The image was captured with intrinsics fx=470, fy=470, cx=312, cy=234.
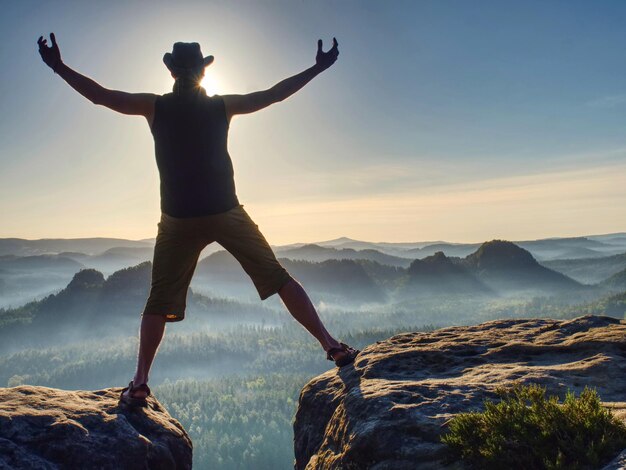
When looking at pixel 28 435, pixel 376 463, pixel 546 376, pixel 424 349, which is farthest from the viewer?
pixel 424 349

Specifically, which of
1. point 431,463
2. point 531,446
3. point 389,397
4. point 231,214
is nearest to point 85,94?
point 231,214

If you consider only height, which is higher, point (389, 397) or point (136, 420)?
point (389, 397)

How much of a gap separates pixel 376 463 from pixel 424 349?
3522mm

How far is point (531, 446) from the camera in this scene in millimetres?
4051

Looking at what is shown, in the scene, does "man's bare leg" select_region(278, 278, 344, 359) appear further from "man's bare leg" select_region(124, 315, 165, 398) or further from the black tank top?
"man's bare leg" select_region(124, 315, 165, 398)

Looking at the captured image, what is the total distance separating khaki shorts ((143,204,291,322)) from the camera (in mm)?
7438

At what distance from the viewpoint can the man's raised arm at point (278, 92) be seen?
7.61 m

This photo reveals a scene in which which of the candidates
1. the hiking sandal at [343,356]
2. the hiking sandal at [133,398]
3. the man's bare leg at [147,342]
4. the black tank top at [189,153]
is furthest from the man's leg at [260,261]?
the hiking sandal at [133,398]

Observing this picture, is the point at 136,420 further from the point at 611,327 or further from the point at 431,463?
the point at 611,327

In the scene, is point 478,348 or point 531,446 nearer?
point 531,446

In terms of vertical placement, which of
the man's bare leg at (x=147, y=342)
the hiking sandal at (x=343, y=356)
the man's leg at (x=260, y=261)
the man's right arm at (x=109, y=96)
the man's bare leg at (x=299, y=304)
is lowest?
the hiking sandal at (x=343, y=356)

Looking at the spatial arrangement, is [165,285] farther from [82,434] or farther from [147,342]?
[82,434]

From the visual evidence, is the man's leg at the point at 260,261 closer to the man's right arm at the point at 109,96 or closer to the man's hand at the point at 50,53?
the man's right arm at the point at 109,96

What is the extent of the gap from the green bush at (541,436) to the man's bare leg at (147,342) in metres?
4.72
